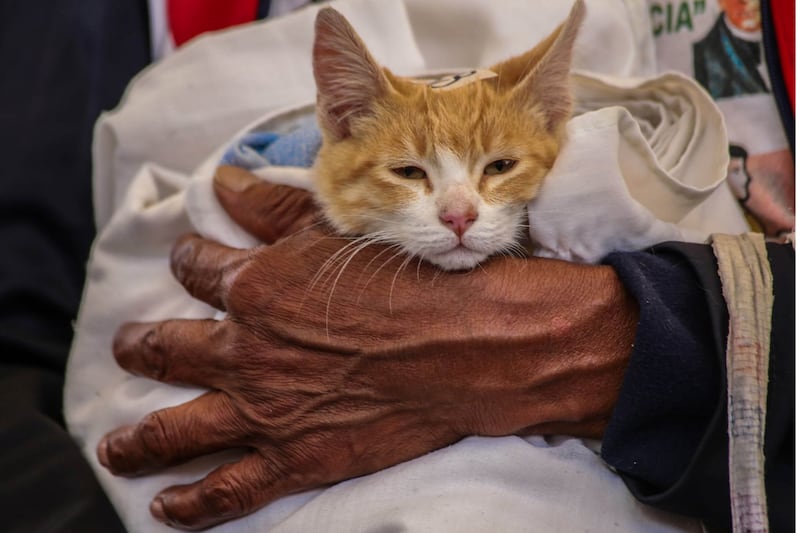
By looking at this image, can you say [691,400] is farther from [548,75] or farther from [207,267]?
[207,267]

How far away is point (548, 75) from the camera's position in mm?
1136

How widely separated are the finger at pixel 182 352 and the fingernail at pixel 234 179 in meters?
0.25

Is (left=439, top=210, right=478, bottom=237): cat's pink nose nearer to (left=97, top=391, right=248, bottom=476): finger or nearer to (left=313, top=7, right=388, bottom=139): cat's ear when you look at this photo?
(left=313, top=7, right=388, bottom=139): cat's ear

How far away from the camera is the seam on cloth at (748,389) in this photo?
869mm

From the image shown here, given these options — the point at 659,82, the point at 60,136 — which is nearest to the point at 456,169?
the point at 659,82

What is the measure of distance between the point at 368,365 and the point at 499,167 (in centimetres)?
40

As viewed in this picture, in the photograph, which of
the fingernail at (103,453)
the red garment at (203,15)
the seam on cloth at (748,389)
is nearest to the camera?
the seam on cloth at (748,389)

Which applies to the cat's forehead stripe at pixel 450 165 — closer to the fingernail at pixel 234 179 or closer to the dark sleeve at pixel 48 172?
the fingernail at pixel 234 179

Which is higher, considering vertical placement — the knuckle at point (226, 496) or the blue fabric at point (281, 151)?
the blue fabric at point (281, 151)

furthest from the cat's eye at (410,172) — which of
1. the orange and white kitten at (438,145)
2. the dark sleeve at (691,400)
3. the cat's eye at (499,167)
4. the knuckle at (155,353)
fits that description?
the knuckle at (155,353)

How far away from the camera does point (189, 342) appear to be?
116 centimetres

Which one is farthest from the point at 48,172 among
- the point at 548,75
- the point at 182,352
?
the point at 548,75

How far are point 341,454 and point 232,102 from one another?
0.86m

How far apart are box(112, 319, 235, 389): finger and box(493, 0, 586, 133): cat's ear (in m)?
0.63
